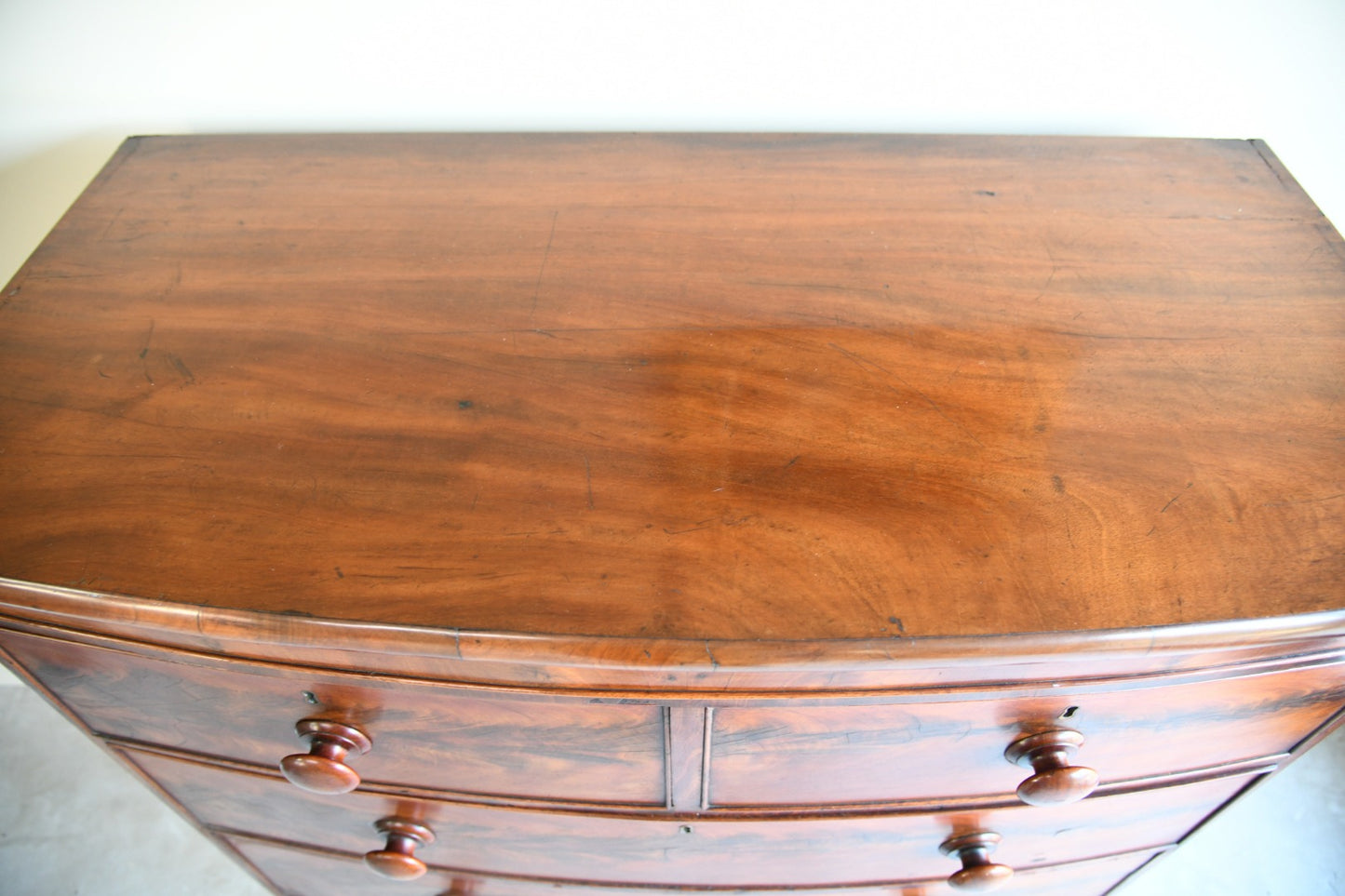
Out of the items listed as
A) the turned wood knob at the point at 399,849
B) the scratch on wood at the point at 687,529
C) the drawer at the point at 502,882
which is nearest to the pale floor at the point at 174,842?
the drawer at the point at 502,882

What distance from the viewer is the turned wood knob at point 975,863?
0.67m

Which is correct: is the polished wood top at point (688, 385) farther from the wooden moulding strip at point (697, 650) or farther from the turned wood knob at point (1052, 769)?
the turned wood knob at point (1052, 769)

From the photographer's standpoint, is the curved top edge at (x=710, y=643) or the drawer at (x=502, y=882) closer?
the curved top edge at (x=710, y=643)

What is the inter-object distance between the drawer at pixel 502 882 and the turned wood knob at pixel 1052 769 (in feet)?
0.91

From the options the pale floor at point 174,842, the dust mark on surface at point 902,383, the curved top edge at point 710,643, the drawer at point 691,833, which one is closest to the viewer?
the curved top edge at point 710,643

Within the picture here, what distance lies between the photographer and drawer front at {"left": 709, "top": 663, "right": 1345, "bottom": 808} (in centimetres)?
54

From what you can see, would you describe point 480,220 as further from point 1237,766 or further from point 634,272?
point 1237,766

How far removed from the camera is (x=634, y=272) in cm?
67

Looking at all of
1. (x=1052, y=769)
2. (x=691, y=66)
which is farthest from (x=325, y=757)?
(x=691, y=66)

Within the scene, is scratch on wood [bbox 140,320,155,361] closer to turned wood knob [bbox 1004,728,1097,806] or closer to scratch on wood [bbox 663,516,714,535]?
scratch on wood [bbox 663,516,714,535]

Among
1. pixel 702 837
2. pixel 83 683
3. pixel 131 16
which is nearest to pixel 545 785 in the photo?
pixel 702 837

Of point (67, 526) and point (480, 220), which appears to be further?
point (480, 220)

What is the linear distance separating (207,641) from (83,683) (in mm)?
222

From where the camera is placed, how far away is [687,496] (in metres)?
0.52
